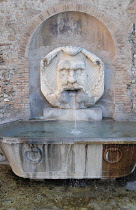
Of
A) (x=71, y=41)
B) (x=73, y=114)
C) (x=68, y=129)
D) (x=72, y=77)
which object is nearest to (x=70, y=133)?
(x=68, y=129)

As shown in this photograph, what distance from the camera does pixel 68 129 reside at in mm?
3523

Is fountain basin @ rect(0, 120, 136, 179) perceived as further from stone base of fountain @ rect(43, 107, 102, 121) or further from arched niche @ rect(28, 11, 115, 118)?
arched niche @ rect(28, 11, 115, 118)

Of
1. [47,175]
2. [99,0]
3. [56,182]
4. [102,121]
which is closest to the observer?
[47,175]

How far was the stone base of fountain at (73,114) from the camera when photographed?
4.12 m

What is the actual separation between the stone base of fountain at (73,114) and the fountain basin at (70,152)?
2.61 ft

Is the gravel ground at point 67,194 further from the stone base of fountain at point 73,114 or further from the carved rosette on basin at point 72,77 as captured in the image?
the carved rosette on basin at point 72,77

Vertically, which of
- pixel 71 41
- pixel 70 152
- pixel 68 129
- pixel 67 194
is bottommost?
pixel 67 194

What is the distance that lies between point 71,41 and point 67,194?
9.43 ft

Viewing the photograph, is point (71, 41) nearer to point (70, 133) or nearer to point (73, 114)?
point (73, 114)

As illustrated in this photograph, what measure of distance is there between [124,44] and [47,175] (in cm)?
276

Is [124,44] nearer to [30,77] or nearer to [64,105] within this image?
[64,105]

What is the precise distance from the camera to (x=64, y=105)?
4.15m

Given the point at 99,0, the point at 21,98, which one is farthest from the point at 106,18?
→ the point at 21,98

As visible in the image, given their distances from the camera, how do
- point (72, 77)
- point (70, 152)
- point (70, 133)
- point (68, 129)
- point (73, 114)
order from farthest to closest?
1. point (73, 114)
2. point (72, 77)
3. point (68, 129)
4. point (70, 133)
5. point (70, 152)
